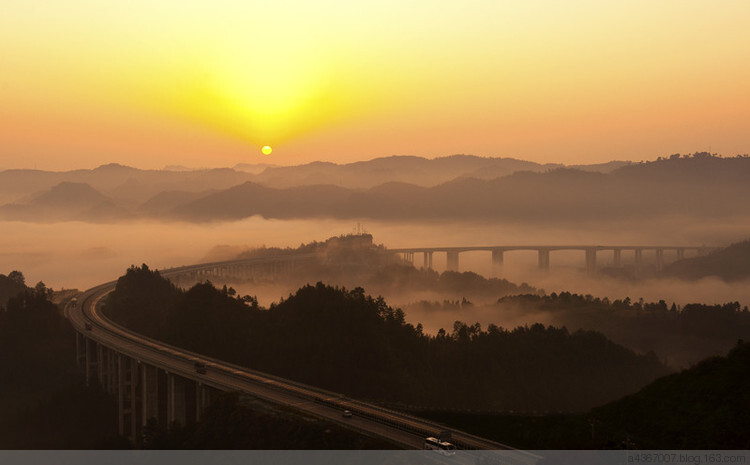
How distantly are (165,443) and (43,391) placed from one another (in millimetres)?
71422

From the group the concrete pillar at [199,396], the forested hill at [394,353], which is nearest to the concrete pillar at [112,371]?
the forested hill at [394,353]

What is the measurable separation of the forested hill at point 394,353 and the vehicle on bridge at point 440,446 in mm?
55914

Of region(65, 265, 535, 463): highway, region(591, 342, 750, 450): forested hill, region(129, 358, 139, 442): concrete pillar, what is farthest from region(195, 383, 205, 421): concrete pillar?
region(591, 342, 750, 450): forested hill

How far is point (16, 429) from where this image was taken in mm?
130375

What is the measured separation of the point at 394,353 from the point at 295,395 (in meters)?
51.7

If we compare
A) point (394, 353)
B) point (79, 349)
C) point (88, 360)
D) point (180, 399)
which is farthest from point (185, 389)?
point (79, 349)

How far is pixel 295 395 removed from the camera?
9081 cm

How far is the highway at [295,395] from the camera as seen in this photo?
72.8 meters

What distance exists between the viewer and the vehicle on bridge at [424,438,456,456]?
216 ft

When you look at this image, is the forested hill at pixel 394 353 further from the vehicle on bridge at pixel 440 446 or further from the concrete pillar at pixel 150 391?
the vehicle on bridge at pixel 440 446

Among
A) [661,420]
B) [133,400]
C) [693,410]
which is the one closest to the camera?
[661,420]

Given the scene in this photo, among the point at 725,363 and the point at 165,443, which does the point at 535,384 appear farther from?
the point at 165,443

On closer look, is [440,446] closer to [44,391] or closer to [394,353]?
[394,353]

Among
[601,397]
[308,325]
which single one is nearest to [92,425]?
[308,325]
